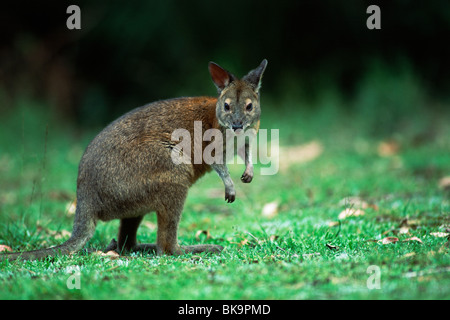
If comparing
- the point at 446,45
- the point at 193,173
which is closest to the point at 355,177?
the point at 193,173

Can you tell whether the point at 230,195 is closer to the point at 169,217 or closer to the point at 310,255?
the point at 169,217

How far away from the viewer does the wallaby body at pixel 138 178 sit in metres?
4.59

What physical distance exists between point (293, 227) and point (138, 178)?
166 cm

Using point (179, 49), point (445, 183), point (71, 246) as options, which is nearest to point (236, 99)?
point (71, 246)

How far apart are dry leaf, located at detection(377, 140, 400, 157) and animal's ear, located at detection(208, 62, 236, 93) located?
480 centimetres

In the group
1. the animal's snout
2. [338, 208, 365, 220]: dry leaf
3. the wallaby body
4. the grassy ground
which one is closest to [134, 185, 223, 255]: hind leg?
the wallaby body

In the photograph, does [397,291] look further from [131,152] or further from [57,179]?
[57,179]

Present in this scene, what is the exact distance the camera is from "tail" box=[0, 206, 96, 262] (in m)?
4.36

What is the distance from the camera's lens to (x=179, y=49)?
47.0 feet

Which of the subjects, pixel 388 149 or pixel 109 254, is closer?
pixel 109 254

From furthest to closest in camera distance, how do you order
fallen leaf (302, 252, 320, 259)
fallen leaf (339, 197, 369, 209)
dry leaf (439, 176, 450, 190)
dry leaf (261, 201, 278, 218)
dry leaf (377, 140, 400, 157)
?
dry leaf (377, 140, 400, 157) < dry leaf (439, 176, 450, 190) < dry leaf (261, 201, 278, 218) < fallen leaf (339, 197, 369, 209) < fallen leaf (302, 252, 320, 259)

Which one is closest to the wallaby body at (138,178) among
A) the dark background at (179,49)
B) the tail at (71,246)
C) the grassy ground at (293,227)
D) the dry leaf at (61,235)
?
the tail at (71,246)

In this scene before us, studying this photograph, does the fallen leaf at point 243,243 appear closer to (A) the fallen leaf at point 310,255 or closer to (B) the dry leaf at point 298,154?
(A) the fallen leaf at point 310,255

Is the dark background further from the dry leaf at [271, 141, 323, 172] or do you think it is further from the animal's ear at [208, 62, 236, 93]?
the animal's ear at [208, 62, 236, 93]
